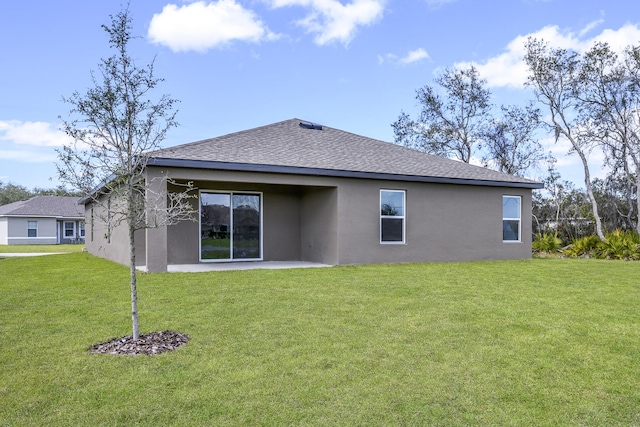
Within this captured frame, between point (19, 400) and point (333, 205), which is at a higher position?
point (333, 205)

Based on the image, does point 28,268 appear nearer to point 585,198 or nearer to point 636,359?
point 636,359

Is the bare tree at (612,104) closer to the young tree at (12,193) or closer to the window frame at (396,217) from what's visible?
the window frame at (396,217)

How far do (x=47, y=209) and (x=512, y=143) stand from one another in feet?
110

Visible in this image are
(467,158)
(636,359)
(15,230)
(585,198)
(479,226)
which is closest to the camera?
(636,359)

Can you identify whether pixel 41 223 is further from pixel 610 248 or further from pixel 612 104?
pixel 612 104

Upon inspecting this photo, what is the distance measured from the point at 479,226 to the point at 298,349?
10866mm

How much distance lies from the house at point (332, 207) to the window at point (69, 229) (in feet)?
76.6

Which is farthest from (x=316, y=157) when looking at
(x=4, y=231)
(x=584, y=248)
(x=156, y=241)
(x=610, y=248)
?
(x=4, y=231)

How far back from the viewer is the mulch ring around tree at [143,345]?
430 centimetres

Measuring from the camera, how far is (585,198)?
22188mm

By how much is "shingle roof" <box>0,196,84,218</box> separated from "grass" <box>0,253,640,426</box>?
94.2ft

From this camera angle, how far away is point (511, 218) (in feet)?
47.1

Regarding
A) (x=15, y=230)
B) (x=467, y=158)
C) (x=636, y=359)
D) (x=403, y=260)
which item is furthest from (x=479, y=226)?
(x=15, y=230)

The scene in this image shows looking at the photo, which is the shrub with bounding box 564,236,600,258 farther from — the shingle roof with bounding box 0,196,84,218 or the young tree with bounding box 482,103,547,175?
the shingle roof with bounding box 0,196,84,218
